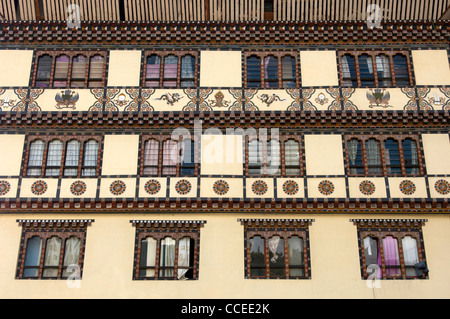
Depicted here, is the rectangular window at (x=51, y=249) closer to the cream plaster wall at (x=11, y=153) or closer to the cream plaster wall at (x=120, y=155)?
the cream plaster wall at (x=11, y=153)

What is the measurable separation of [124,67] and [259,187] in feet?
24.8

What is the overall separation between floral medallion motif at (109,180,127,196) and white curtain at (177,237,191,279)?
9.67ft

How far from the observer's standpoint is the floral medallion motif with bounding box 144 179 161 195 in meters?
20.6

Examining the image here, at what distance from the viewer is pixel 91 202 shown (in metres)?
20.4

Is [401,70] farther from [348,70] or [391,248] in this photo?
→ [391,248]

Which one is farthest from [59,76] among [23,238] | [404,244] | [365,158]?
[404,244]

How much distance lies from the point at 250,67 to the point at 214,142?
3.72 meters

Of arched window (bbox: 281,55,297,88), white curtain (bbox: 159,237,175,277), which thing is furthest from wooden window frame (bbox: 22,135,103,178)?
arched window (bbox: 281,55,297,88)

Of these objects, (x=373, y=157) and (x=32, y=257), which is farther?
(x=373, y=157)

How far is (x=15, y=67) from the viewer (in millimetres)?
22406

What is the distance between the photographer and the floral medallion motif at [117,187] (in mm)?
20594

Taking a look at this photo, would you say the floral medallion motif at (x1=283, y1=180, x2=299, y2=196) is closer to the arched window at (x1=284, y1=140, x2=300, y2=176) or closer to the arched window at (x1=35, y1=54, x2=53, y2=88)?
the arched window at (x1=284, y1=140, x2=300, y2=176)

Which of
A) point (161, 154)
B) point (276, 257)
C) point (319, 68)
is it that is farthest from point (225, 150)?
point (319, 68)

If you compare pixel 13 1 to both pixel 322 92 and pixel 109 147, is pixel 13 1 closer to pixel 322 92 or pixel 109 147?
pixel 109 147
